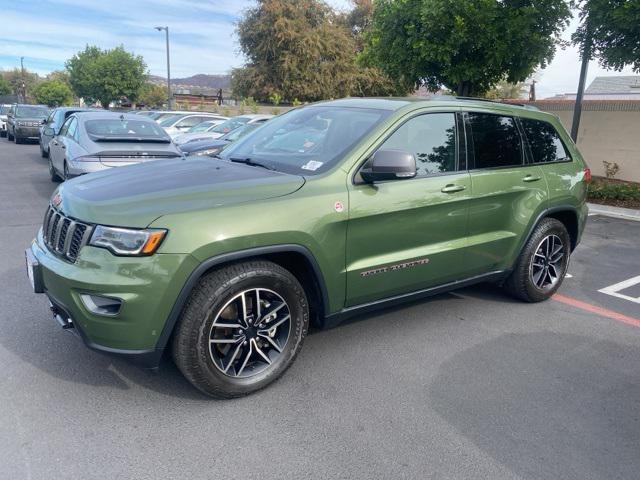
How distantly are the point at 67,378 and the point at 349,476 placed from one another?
1.89 meters

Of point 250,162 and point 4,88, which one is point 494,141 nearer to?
point 250,162

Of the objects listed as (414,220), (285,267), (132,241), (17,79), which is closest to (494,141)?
(414,220)

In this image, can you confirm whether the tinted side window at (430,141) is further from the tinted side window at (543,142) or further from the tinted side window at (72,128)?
the tinted side window at (72,128)

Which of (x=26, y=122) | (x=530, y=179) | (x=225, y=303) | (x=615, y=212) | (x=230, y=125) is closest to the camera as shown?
(x=225, y=303)

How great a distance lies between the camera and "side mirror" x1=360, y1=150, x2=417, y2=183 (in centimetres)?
330

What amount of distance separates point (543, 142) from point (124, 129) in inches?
264

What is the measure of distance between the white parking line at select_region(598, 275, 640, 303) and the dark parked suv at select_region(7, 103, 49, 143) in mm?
20709

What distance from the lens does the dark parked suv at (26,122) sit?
68.4 ft

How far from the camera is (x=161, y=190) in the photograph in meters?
3.07

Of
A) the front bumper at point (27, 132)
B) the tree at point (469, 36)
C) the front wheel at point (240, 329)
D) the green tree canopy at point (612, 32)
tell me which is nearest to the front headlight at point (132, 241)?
the front wheel at point (240, 329)

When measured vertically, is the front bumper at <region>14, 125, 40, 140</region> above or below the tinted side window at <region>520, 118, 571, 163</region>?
below

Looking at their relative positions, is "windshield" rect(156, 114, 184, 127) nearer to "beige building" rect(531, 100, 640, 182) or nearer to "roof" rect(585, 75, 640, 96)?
"beige building" rect(531, 100, 640, 182)

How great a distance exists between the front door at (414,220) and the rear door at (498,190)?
0.51ft

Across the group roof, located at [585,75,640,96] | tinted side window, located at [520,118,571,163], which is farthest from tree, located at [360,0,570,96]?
roof, located at [585,75,640,96]
